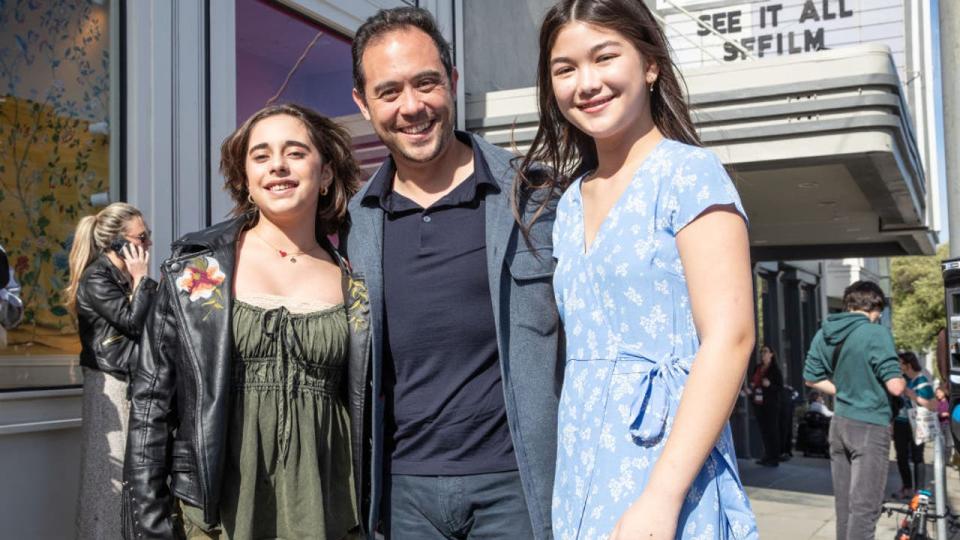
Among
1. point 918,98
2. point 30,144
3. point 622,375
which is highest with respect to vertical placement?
point 918,98

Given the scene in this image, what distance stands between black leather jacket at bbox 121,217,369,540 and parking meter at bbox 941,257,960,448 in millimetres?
3867

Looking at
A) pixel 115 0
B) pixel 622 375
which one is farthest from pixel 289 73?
pixel 622 375

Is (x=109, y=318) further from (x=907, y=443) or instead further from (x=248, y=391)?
(x=907, y=443)

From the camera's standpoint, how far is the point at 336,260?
271cm

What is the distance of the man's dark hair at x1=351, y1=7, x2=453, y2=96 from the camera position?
8.30 feet

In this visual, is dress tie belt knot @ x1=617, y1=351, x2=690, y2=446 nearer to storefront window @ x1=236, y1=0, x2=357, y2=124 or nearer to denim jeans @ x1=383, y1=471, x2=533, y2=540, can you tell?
denim jeans @ x1=383, y1=471, x2=533, y2=540

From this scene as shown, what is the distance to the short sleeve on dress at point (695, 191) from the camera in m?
1.68

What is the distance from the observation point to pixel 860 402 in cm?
644

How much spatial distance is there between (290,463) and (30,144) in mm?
3447

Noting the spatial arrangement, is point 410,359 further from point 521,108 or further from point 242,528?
point 521,108

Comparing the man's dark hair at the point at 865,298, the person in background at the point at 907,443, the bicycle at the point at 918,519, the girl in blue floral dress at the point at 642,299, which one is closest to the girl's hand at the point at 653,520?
the girl in blue floral dress at the point at 642,299

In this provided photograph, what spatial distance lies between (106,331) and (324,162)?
250cm

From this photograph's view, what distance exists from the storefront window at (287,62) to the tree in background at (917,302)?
3693 centimetres

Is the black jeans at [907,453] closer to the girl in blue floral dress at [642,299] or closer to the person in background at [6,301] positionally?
the girl in blue floral dress at [642,299]
